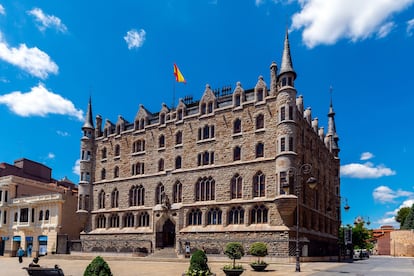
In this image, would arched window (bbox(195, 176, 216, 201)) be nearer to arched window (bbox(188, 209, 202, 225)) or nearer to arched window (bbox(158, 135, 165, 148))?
arched window (bbox(188, 209, 202, 225))

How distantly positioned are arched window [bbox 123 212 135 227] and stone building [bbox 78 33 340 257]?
0.15 meters

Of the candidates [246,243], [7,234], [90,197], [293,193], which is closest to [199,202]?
[246,243]

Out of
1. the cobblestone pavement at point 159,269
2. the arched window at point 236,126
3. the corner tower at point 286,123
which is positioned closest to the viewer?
the cobblestone pavement at point 159,269

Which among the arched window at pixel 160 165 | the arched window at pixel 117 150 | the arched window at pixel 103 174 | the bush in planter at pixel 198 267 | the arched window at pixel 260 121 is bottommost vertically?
the bush in planter at pixel 198 267

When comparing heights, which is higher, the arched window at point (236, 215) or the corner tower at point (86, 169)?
the corner tower at point (86, 169)

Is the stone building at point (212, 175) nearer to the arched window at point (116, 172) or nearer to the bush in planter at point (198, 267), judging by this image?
the arched window at point (116, 172)

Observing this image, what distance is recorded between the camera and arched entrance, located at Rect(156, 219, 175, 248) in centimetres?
4678

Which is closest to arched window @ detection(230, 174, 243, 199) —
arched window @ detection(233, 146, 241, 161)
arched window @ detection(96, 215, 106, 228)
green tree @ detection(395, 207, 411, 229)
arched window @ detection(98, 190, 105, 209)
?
arched window @ detection(233, 146, 241, 161)

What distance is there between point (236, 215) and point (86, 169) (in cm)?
2396

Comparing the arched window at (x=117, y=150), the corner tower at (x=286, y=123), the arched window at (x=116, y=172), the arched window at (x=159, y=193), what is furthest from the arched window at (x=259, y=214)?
the arched window at (x=117, y=150)

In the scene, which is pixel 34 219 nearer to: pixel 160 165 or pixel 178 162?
pixel 160 165

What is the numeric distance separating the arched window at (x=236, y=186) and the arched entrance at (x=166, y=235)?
29.4ft

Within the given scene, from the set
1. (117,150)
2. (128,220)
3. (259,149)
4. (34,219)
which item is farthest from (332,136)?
(34,219)

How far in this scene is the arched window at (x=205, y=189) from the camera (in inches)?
1729
